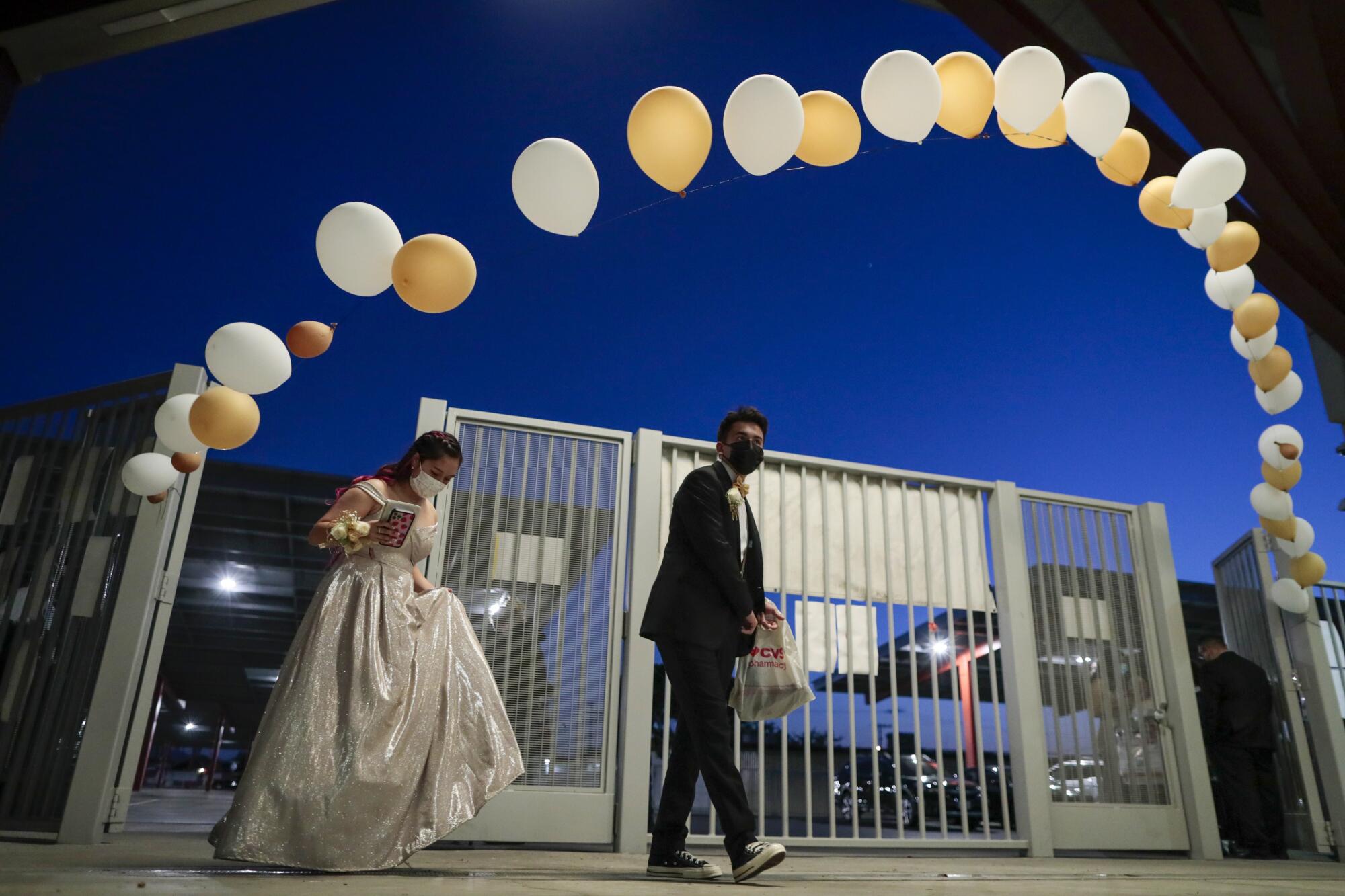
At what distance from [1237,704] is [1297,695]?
1.22 feet

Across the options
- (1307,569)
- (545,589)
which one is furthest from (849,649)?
(1307,569)

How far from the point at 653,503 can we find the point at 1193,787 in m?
3.47

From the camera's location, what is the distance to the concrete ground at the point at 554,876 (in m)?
1.76

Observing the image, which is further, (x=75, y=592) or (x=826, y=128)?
(x=75, y=592)

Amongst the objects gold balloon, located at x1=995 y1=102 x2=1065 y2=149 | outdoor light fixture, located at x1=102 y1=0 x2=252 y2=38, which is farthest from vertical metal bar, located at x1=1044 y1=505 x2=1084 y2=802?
outdoor light fixture, located at x1=102 y1=0 x2=252 y2=38

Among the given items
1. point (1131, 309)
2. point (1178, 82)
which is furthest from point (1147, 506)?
point (1131, 309)

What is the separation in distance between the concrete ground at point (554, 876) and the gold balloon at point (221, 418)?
4.40 feet

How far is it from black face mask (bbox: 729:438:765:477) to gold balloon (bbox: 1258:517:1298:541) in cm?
414

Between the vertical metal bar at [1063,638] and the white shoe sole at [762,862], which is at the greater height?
the vertical metal bar at [1063,638]

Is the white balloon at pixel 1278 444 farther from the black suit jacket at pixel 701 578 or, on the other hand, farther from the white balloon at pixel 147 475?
the white balloon at pixel 147 475

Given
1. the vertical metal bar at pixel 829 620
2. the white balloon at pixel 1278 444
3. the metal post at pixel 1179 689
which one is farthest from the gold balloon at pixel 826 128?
the white balloon at pixel 1278 444

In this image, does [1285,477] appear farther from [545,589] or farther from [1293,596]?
[545,589]

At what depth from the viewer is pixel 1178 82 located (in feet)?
16.1

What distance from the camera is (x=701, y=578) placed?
267 centimetres
